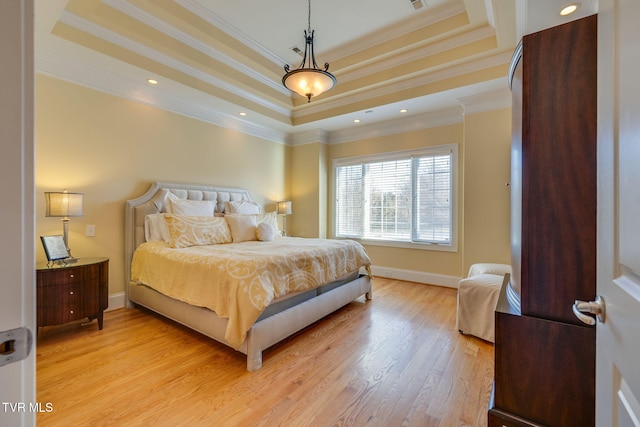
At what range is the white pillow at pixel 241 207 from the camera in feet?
13.3

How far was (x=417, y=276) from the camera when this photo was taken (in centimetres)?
438

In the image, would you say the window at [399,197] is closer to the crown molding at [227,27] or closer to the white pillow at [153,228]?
the crown molding at [227,27]

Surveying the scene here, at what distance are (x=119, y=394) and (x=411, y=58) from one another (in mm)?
4213

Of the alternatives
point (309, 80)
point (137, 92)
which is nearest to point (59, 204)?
point (137, 92)

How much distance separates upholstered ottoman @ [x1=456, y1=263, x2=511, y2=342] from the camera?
7.91 feet

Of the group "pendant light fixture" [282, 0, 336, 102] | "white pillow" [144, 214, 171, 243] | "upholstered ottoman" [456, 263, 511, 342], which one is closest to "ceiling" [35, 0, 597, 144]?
"pendant light fixture" [282, 0, 336, 102]

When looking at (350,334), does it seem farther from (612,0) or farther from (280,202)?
(280,202)

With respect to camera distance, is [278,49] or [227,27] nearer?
[227,27]

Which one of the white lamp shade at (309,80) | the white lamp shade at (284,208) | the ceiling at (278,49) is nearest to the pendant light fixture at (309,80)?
the white lamp shade at (309,80)

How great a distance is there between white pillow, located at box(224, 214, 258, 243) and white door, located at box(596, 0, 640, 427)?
338 centimetres

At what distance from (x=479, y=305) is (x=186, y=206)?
3413 millimetres

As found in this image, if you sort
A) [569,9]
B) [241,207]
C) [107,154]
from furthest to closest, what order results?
[241,207], [107,154], [569,9]

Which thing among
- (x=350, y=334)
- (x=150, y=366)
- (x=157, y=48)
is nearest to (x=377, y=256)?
(x=350, y=334)

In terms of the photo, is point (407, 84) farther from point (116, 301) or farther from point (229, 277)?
point (116, 301)
